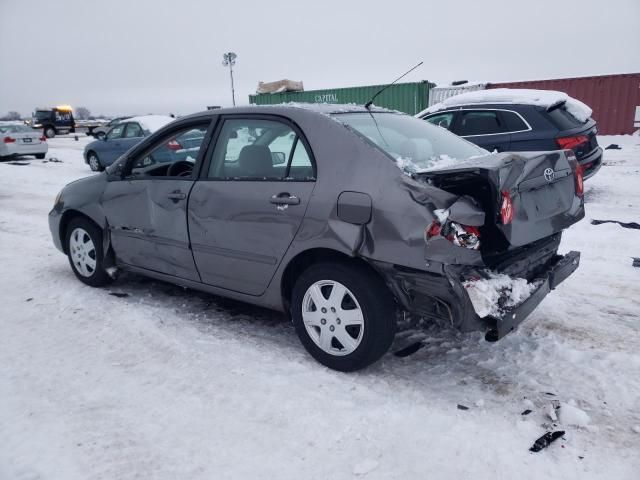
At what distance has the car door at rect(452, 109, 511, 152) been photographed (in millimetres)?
7789

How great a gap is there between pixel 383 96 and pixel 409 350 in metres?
21.1

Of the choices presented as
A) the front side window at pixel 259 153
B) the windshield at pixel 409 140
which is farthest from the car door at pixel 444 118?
the front side window at pixel 259 153

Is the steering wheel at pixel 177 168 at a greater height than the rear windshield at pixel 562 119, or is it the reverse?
the rear windshield at pixel 562 119

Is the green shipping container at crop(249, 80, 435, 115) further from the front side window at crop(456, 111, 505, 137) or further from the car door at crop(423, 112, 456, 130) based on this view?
the front side window at crop(456, 111, 505, 137)

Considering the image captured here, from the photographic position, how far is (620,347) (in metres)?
3.35

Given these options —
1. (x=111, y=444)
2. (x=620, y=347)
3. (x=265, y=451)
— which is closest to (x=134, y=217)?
(x=111, y=444)

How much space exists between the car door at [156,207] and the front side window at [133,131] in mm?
10276

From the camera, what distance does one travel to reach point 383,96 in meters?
23.0

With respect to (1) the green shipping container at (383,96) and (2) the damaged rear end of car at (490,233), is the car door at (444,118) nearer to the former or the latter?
(2) the damaged rear end of car at (490,233)

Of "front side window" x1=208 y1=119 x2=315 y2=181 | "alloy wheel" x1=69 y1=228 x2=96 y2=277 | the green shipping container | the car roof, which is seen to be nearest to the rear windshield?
the car roof

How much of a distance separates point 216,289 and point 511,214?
86.0 inches

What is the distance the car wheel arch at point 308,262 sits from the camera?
299 centimetres

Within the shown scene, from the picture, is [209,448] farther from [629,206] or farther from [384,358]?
[629,206]

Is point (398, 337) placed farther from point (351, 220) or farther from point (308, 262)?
point (351, 220)
